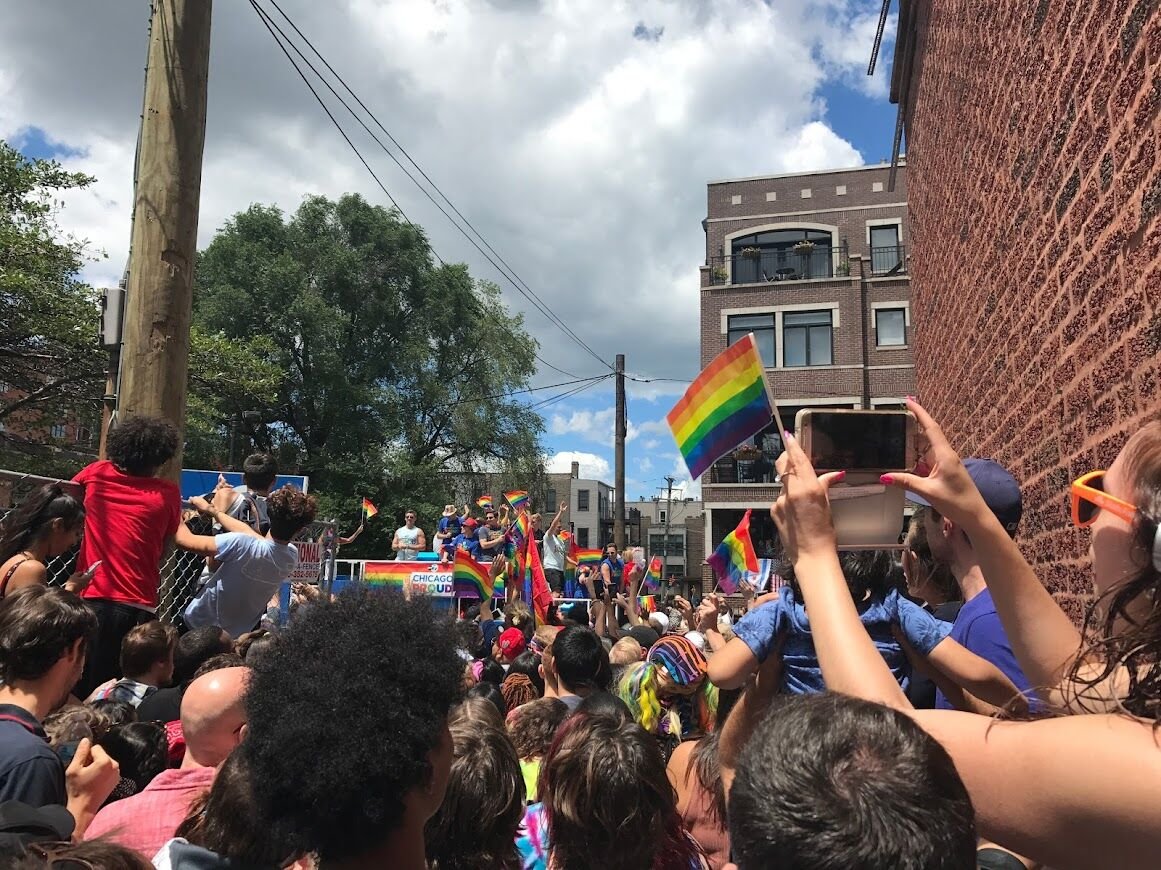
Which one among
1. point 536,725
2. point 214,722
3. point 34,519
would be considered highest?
point 34,519

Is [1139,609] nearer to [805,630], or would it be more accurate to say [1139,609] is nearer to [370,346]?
[805,630]

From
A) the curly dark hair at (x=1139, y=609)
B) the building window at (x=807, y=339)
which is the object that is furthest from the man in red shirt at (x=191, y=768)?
the building window at (x=807, y=339)

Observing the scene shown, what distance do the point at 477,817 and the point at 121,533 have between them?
2.59 m

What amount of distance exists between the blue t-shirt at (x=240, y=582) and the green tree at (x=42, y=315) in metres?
14.8

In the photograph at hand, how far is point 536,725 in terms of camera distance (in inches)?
136

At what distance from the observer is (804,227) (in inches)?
1240

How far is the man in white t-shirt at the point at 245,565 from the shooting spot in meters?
4.36

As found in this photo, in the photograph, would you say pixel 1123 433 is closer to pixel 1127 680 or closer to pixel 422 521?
pixel 1127 680

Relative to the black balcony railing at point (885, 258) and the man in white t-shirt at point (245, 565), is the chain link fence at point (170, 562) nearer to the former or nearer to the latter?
the man in white t-shirt at point (245, 565)

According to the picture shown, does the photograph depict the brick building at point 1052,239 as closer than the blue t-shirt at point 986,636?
No

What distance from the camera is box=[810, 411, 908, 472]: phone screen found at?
1.86m

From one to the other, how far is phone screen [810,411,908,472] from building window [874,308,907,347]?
95.9ft

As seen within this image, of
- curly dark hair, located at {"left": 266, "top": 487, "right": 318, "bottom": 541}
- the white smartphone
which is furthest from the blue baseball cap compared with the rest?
curly dark hair, located at {"left": 266, "top": 487, "right": 318, "bottom": 541}

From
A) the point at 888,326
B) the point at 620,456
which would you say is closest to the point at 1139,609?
the point at 620,456
